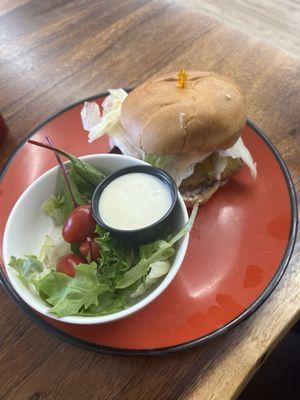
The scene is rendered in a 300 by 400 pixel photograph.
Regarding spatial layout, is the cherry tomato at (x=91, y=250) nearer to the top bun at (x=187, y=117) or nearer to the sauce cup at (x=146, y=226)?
the sauce cup at (x=146, y=226)

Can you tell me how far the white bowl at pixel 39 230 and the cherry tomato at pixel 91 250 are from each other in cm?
14

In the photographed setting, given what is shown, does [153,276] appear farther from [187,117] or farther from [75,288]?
[187,117]

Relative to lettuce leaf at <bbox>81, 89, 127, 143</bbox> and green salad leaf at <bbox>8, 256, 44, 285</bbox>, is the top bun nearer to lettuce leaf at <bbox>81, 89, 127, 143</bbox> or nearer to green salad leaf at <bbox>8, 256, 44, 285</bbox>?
lettuce leaf at <bbox>81, 89, 127, 143</bbox>

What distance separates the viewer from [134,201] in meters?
0.96

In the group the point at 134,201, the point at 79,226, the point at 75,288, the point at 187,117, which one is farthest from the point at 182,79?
the point at 75,288

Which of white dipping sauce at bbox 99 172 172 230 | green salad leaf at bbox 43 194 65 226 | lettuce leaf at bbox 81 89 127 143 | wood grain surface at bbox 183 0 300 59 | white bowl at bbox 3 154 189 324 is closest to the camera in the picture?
white bowl at bbox 3 154 189 324

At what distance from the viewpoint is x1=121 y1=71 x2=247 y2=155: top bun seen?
3.45ft

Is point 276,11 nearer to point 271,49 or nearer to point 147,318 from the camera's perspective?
point 271,49

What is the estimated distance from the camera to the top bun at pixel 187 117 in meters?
1.05

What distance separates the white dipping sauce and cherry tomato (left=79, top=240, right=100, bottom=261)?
7cm

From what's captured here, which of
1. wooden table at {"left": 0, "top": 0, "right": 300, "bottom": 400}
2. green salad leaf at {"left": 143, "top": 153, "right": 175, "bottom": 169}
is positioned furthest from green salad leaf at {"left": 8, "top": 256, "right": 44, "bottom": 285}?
green salad leaf at {"left": 143, "top": 153, "right": 175, "bottom": 169}

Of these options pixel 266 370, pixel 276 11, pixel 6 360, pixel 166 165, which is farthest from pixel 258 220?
pixel 276 11

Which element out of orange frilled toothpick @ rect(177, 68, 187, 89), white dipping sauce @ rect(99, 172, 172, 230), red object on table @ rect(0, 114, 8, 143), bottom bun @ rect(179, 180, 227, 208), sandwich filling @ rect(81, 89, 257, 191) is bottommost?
bottom bun @ rect(179, 180, 227, 208)

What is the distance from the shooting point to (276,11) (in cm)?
209
